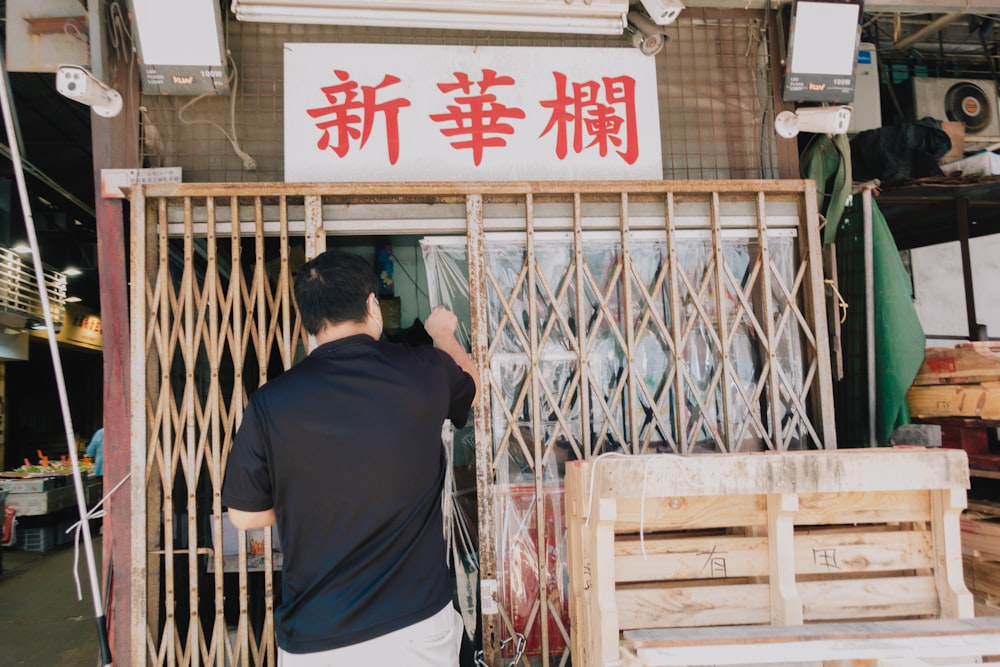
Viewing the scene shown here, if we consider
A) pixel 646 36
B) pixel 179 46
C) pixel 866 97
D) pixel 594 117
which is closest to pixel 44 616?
pixel 179 46

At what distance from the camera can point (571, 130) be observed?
3.37 meters

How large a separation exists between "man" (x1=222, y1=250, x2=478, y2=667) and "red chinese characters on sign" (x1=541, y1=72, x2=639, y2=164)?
1808 millimetres

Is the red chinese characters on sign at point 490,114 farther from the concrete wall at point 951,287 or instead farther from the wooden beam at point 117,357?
the concrete wall at point 951,287

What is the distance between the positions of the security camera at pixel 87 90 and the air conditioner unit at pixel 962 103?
19.0ft

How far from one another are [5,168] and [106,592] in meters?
7.54

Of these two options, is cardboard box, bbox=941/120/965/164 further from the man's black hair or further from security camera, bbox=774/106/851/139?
the man's black hair

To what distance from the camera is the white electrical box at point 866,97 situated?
4.65 m

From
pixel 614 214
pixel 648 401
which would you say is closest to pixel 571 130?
pixel 614 214

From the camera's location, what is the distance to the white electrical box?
4.65 metres

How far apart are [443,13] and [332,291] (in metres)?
1.83

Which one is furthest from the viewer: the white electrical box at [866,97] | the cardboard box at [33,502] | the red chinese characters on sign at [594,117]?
the cardboard box at [33,502]

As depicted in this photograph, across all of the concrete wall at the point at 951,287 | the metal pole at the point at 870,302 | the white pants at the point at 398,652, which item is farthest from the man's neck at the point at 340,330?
the concrete wall at the point at 951,287

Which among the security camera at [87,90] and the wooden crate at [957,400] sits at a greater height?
the security camera at [87,90]

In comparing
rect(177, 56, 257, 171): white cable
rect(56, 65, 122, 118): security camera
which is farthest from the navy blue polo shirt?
rect(56, 65, 122, 118): security camera
